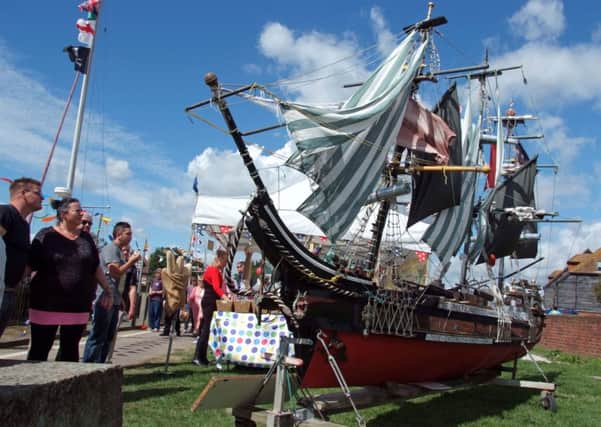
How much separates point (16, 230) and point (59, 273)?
2.02 ft

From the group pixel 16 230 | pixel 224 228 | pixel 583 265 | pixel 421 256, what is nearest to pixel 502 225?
pixel 421 256

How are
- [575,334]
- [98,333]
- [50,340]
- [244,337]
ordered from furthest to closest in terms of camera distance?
1. [575,334]
2. [244,337]
3. [98,333]
4. [50,340]

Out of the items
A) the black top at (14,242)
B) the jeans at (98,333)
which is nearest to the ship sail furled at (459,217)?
the jeans at (98,333)

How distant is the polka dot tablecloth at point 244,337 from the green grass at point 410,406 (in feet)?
1.16

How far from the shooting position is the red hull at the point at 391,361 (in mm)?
5746

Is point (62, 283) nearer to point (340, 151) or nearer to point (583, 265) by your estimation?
point (340, 151)

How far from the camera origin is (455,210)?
664 inches

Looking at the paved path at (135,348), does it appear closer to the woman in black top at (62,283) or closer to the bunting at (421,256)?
the woman in black top at (62,283)

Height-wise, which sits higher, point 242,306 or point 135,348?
point 242,306

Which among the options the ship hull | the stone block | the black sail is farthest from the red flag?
the stone block

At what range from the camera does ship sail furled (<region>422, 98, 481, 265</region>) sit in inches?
627

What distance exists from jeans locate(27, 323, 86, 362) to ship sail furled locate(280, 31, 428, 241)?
504 centimetres

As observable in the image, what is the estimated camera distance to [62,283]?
4.25 metres

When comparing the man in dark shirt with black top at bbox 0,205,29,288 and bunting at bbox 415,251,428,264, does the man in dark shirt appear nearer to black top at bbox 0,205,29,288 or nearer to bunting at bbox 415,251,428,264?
black top at bbox 0,205,29,288
